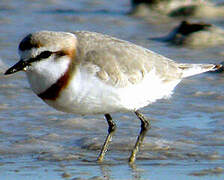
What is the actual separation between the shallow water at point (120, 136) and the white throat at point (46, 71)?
70 centimetres

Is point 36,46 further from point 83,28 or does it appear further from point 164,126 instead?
point 83,28

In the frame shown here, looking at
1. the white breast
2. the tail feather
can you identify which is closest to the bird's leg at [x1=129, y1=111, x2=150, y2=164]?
the white breast

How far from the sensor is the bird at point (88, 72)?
514 cm

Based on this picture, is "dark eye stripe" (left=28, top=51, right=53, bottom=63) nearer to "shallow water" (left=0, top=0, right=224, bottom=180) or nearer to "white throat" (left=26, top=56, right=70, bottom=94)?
"white throat" (left=26, top=56, right=70, bottom=94)

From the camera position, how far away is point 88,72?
5.24m

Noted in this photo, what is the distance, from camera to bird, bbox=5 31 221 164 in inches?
202

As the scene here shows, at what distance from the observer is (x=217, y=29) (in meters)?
9.87

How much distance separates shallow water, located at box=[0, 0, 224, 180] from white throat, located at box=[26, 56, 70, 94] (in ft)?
2.30

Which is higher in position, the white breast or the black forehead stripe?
the black forehead stripe

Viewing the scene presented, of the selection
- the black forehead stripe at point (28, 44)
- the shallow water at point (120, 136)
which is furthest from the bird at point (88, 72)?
the shallow water at point (120, 136)

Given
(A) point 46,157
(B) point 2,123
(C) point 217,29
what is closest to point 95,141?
(A) point 46,157

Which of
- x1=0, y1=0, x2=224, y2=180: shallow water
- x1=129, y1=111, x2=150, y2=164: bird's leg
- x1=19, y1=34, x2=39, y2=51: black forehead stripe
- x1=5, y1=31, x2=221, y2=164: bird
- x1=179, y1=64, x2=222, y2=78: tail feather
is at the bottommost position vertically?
x1=0, y1=0, x2=224, y2=180: shallow water

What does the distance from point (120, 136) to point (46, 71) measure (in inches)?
59.2

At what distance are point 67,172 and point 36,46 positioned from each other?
1005 mm
